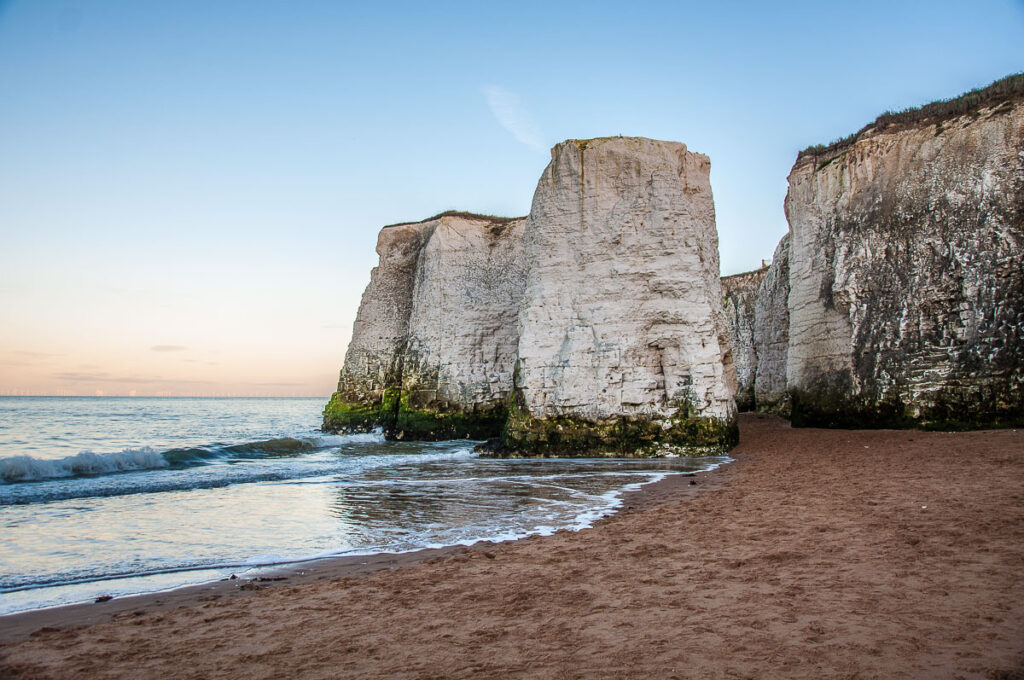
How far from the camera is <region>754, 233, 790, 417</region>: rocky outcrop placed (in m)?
22.1

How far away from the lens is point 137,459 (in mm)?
13852

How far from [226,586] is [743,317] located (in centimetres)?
3176

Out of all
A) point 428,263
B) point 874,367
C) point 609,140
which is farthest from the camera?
point 428,263

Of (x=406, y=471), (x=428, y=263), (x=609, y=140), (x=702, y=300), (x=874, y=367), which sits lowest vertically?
(x=406, y=471)

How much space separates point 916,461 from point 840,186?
9102 millimetres

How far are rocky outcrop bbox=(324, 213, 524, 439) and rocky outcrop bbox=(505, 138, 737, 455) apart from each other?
5857 millimetres

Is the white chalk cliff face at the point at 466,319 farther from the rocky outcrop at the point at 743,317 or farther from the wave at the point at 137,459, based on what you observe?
the rocky outcrop at the point at 743,317

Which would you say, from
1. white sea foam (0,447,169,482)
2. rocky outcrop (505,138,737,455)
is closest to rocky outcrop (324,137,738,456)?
rocky outcrop (505,138,737,455)

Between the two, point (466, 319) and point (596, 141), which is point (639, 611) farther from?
point (466, 319)

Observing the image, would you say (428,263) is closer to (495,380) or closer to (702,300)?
(495,380)

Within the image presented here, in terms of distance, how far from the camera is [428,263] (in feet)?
74.5

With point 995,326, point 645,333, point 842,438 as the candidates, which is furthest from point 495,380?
point 995,326

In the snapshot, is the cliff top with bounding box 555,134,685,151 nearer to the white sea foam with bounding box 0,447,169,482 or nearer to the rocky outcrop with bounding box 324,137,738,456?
the rocky outcrop with bounding box 324,137,738,456

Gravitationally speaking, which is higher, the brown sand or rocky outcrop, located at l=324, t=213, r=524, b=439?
rocky outcrop, located at l=324, t=213, r=524, b=439
